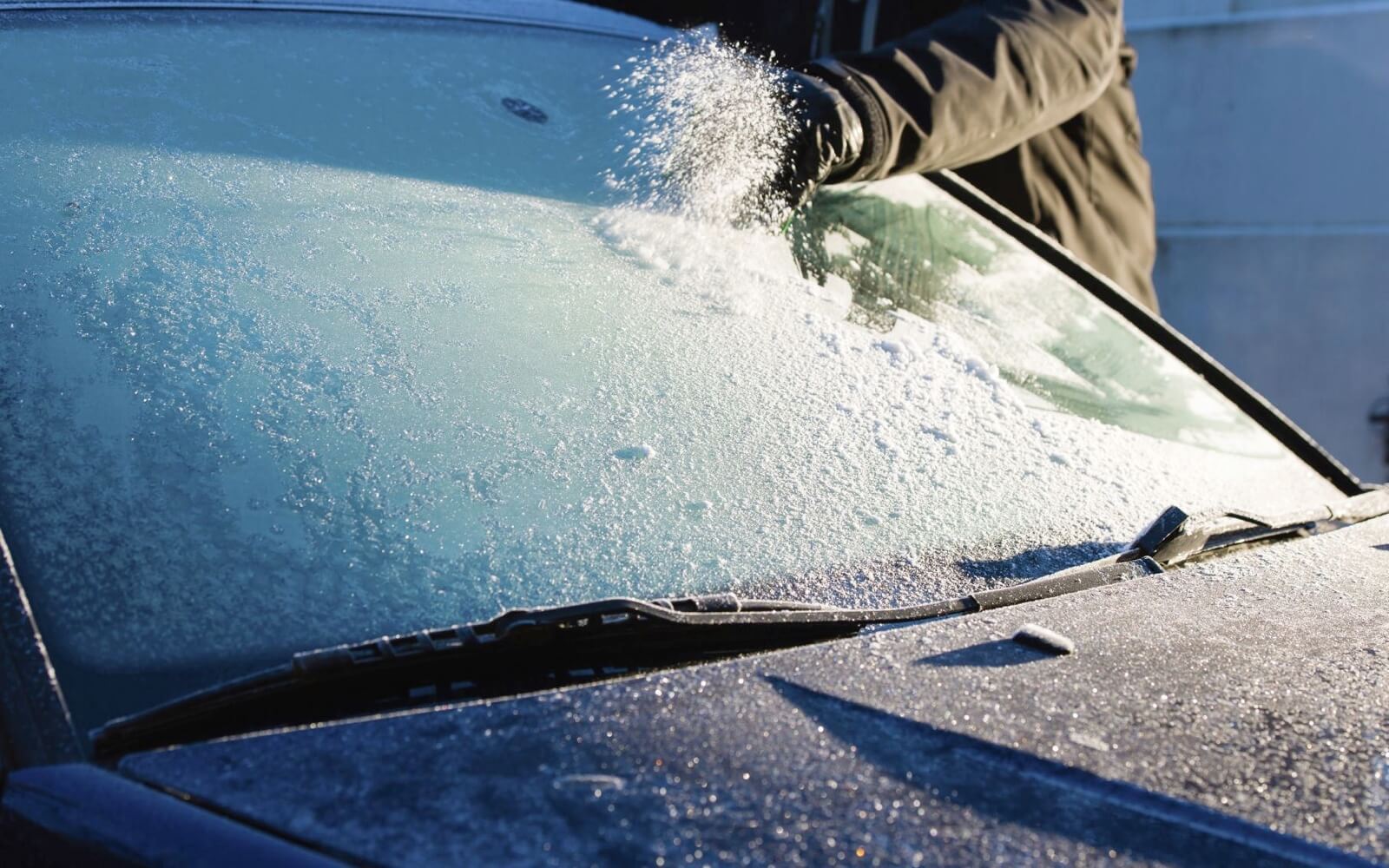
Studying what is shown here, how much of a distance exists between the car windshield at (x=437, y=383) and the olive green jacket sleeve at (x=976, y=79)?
12.5 inches

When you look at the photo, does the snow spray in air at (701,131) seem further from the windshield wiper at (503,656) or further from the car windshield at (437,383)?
the windshield wiper at (503,656)

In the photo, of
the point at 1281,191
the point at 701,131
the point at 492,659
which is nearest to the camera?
the point at 492,659

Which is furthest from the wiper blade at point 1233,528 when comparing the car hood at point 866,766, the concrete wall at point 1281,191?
the concrete wall at point 1281,191

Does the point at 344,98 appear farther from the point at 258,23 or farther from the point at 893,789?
the point at 893,789

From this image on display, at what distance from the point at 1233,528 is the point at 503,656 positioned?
2.82 ft

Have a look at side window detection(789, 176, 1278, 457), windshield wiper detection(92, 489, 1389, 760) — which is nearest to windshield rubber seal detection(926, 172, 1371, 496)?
side window detection(789, 176, 1278, 457)

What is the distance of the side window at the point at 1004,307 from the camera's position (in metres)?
1.75

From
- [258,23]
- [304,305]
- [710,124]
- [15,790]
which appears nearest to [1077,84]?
[710,124]

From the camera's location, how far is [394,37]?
5.98 ft

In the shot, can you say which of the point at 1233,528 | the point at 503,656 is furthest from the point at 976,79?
the point at 503,656

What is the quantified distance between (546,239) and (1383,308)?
4.65 metres

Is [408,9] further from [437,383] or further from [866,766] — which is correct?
[866,766]

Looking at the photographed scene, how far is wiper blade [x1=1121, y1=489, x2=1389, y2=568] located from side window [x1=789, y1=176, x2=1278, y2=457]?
19 centimetres

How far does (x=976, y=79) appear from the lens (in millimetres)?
2426
